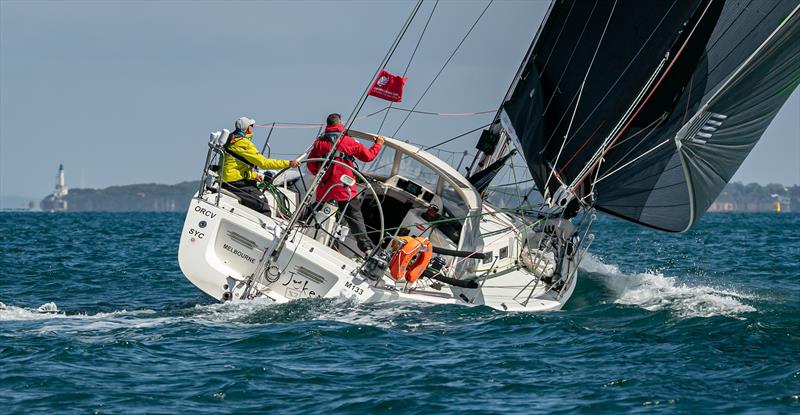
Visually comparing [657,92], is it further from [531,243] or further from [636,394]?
[636,394]

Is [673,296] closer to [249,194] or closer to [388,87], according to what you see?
[388,87]

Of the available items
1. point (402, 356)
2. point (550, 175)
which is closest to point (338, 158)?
point (550, 175)

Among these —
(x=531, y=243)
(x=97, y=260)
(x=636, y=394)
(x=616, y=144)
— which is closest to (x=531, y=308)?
(x=531, y=243)

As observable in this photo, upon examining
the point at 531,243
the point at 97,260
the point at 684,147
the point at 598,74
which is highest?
the point at 598,74

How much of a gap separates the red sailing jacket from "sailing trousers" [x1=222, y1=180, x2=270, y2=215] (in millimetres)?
565

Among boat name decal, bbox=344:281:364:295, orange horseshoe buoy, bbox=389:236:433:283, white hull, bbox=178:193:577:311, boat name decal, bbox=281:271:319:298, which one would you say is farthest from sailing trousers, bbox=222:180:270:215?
orange horseshoe buoy, bbox=389:236:433:283

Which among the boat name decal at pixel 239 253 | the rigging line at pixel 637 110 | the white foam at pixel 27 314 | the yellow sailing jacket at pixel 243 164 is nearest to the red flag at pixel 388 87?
the yellow sailing jacket at pixel 243 164

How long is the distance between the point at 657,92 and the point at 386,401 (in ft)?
22.0

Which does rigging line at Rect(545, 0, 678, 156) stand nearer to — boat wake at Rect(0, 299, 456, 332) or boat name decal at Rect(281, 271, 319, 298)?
boat wake at Rect(0, 299, 456, 332)

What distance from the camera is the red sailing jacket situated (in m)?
10.3

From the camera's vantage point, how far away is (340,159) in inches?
408

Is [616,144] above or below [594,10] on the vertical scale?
below

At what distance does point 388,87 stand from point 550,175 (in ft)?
6.54

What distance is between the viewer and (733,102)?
1043 centimetres
